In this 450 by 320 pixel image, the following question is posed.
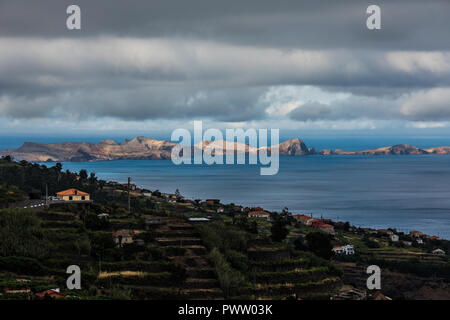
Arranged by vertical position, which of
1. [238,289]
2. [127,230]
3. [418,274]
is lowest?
[418,274]

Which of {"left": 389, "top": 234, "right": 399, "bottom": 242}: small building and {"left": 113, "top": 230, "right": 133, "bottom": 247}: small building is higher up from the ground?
{"left": 113, "top": 230, "right": 133, "bottom": 247}: small building

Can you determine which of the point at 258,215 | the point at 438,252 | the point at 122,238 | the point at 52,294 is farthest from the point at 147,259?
the point at 258,215

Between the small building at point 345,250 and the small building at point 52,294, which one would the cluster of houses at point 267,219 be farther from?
the small building at point 52,294

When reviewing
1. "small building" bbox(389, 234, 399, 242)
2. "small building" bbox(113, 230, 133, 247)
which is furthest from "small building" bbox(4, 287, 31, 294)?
"small building" bbox(389, 234, 399, 242)

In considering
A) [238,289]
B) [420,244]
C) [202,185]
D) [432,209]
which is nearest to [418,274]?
[420,244]

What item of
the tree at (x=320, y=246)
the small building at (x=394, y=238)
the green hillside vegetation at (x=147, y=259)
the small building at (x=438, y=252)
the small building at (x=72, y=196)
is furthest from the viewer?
the small building at (x=394, y=238)

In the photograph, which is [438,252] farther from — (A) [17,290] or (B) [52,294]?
(A) [17,290]

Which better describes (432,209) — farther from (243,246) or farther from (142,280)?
(142,280)

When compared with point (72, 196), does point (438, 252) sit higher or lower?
lower

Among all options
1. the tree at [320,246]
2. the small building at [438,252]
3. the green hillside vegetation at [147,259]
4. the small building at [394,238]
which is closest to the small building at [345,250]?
the small building at [438,252]

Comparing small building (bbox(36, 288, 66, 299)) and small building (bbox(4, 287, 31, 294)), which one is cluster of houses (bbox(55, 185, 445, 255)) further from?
small building (bbox(4, 287, 31, 294))

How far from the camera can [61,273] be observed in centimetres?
3812

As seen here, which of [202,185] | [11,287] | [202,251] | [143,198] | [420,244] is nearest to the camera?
[11,287]

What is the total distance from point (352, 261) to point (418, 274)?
7.52 m
